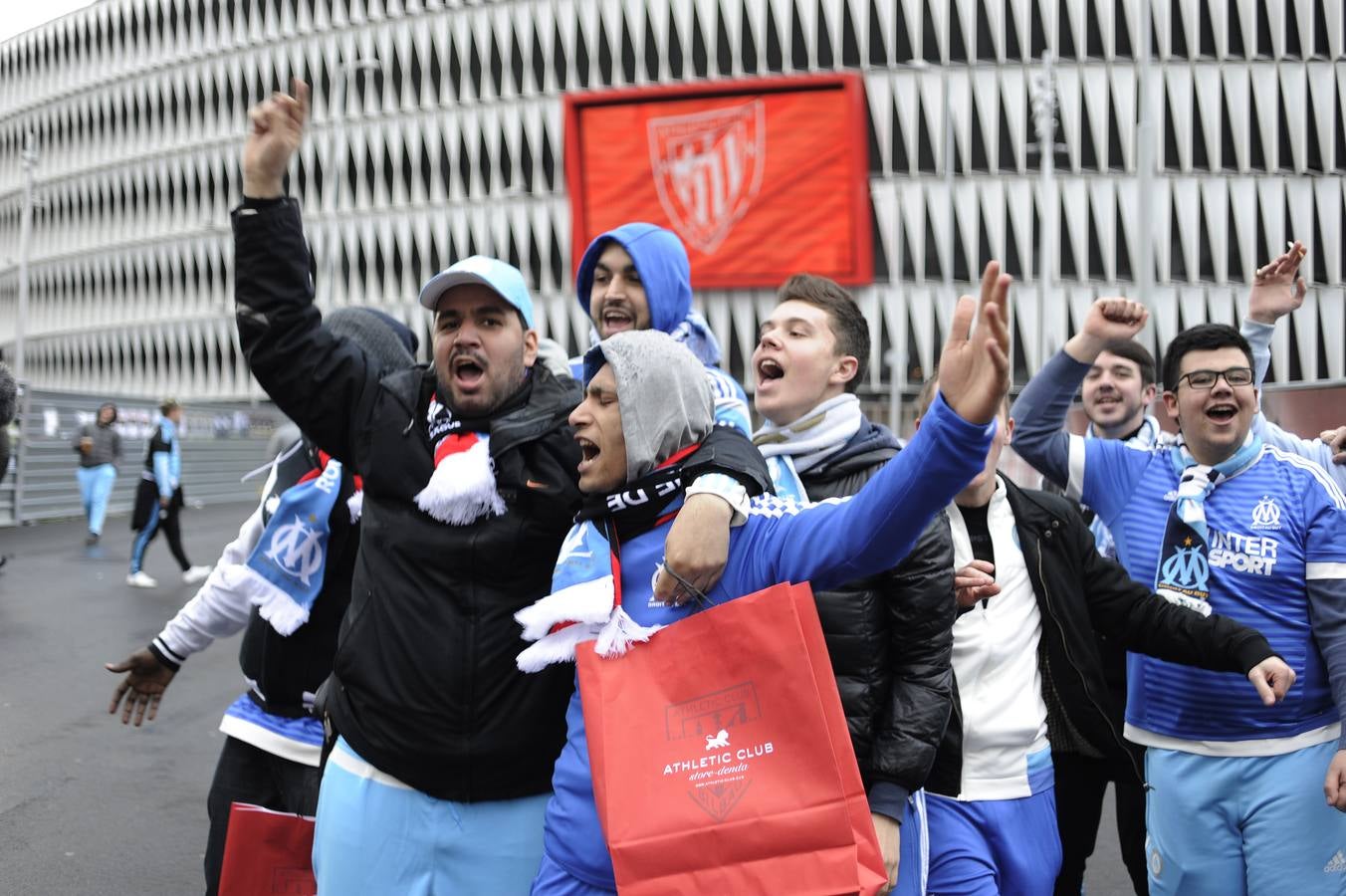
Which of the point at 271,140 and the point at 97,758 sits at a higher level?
the point at 271,140

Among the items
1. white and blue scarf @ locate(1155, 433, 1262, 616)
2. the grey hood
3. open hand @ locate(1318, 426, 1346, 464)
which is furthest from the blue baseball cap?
open hand @ locate(1318, 426, 1346, 464)

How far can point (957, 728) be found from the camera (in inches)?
125

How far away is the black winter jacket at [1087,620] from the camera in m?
3.48

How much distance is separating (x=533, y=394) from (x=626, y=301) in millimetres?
881

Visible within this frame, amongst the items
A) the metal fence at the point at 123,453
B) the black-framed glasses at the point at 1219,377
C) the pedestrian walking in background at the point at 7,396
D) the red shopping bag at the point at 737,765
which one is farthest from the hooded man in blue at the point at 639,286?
the metal fence at the point at 123,453

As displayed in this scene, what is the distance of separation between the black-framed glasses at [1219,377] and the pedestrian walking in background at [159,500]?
1218cm

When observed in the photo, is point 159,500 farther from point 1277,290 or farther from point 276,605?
point 1277,290

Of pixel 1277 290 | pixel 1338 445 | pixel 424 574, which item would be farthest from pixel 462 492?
pixel 1277 290

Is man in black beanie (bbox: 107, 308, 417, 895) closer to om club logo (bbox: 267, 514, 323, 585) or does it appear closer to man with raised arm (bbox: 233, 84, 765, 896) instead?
om club logo (bbox: 267, 514, 323, 585)

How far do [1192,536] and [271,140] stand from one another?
9.11 ft

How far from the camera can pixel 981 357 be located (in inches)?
81.4

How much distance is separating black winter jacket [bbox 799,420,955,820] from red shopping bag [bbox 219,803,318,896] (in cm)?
142

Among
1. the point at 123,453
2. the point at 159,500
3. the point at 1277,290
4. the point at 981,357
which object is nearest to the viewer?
the point at 981,357

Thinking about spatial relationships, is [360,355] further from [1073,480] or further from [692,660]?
[1073,480]
